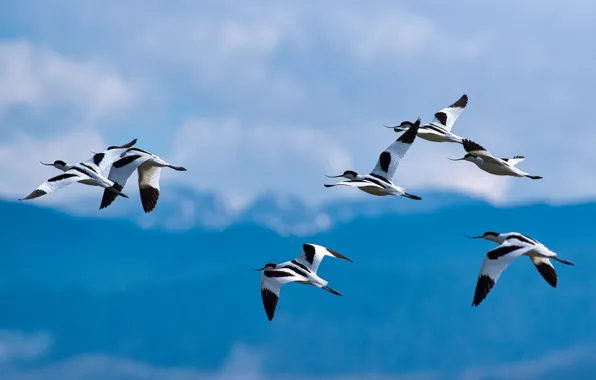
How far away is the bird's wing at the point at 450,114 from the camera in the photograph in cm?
3067

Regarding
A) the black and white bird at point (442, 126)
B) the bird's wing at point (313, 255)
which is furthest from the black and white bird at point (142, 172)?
the black and white bird at point (442, 126)

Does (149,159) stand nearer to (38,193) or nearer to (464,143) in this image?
(38,193)

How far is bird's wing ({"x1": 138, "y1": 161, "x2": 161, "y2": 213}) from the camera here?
2730 cm

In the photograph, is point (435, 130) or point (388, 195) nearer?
point (388, 195)

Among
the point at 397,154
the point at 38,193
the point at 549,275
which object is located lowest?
the point at 549,275

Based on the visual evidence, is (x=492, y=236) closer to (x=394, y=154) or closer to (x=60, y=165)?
(x=394, y=154)

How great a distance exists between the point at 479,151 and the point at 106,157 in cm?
961

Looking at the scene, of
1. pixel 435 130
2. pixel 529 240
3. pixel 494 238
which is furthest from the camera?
pixel 435 130

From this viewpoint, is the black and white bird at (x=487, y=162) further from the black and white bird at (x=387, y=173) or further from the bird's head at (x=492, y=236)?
the bird's head at (x=492, y=236)

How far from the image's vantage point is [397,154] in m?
27.1

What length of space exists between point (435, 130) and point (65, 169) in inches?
389

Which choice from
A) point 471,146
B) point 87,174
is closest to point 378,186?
point 471,146

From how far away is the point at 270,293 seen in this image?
24328mm

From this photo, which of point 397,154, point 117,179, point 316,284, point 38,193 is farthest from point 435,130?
point 38,193
